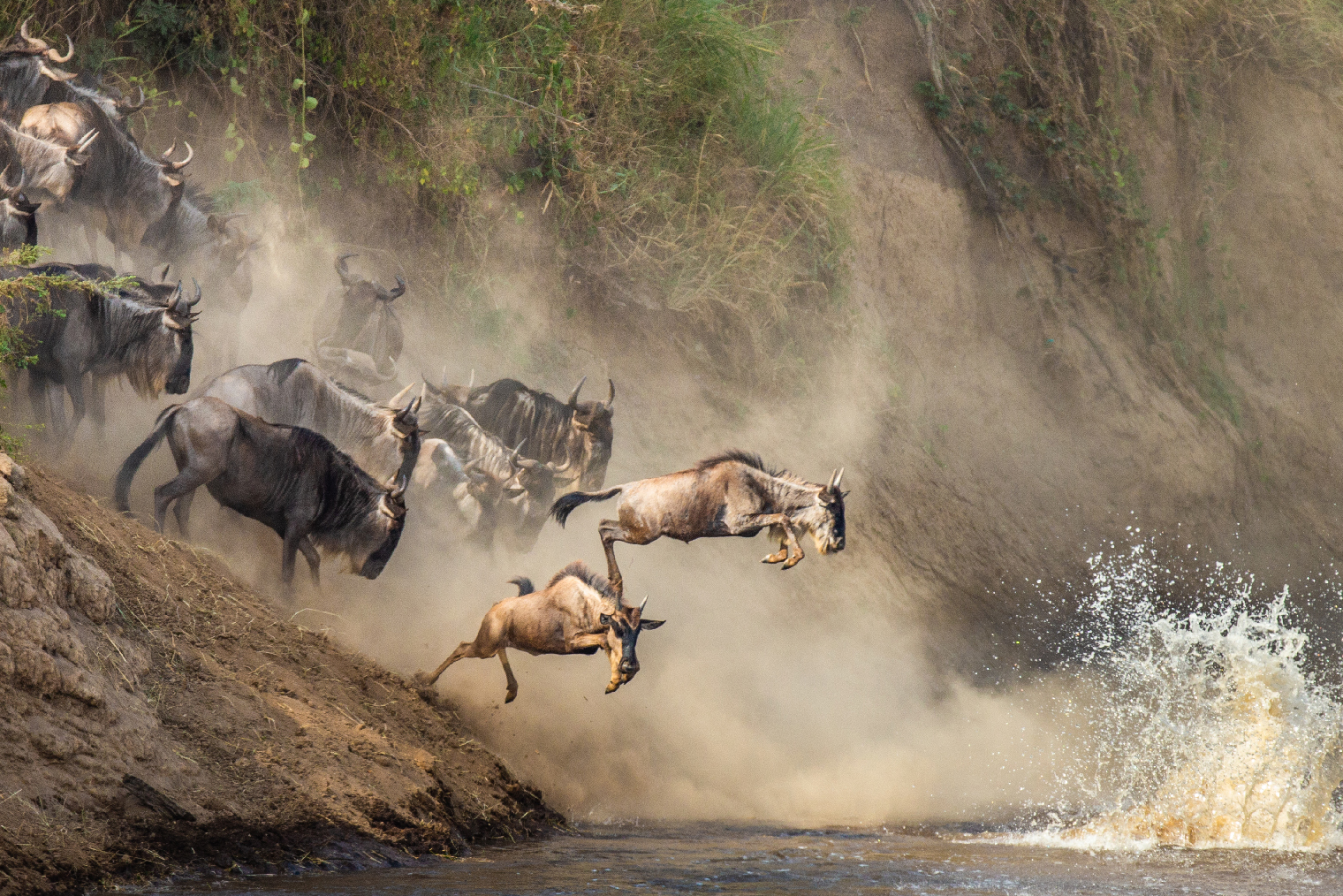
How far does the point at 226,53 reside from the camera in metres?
11.5

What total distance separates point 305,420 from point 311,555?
1.00 m

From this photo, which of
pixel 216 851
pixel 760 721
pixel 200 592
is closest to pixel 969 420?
pixel 760 721

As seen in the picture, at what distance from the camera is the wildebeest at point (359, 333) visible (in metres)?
10.7

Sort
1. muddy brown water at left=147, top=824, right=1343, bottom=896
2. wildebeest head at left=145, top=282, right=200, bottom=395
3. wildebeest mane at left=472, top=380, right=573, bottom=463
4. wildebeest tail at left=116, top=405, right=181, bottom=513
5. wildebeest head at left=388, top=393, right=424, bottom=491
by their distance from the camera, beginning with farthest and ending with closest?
wildebeest mane at left=472, top=380, right=573, bottom=463 < wildebeest head at left=388, top=393, right=424, bottom=491 < wildebeest head at left=145, top=282, right=200, bottom=395 < wildebeest tail at left=116, top=405, right=181, bottom=513 < muddy brown water at left=147, top=824, right=1343, bottom=896

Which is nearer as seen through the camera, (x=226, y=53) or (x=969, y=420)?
(x=226, y=53)

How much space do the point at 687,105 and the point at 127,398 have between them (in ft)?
25.2

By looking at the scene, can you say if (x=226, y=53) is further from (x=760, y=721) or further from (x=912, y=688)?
(x=912, y=688)

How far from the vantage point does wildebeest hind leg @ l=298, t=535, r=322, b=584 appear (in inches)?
344

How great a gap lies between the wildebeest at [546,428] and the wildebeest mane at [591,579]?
2.58 meters

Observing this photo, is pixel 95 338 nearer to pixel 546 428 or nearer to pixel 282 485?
pixel 282 485

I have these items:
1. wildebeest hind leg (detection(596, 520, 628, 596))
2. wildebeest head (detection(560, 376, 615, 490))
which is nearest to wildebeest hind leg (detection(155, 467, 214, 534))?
wildebeest hind leg (detection(596, 520, 628, 596))

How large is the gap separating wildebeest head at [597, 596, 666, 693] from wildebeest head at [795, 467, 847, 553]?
41.6 inches

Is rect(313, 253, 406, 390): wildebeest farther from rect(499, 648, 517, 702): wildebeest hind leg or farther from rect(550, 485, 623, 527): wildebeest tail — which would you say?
rect(550, 485, 623, 527): wildebeest tail

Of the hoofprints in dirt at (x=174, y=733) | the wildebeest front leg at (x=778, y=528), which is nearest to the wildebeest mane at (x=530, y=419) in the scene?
the hoofprints in dirt at (x=174, y=733)
